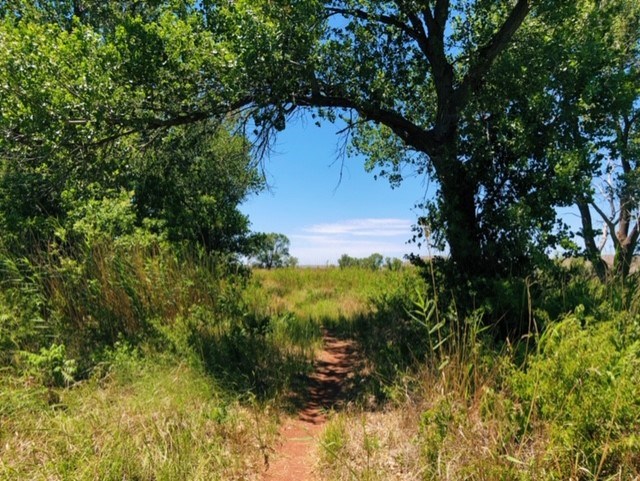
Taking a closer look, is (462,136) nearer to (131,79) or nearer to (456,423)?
(456,423)

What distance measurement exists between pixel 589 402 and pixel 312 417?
278 centimetres

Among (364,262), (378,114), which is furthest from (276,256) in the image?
(378,114)

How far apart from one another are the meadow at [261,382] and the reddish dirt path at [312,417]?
0.47ft

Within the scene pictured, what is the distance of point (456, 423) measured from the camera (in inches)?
118

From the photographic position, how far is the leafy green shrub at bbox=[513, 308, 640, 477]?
248 cm

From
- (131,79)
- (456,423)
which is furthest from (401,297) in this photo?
(131,79)

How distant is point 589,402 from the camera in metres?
2.57

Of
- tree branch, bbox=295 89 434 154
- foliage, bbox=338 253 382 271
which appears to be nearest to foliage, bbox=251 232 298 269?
foliage, bbox=338 253 382 271

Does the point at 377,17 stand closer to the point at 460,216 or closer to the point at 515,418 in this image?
the point at 460,216

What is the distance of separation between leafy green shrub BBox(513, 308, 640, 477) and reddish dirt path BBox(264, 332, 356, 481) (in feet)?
5.52

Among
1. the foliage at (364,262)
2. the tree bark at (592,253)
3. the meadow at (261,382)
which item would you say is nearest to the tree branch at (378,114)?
the meadow at (261,382)

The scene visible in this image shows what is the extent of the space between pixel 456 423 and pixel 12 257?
6.42 meters

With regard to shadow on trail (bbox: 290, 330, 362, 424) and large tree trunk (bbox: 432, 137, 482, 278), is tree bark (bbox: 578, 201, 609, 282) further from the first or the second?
shadow on trail (bbox: 290, 330, 362, 424)

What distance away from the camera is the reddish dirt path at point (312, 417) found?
138 inches
